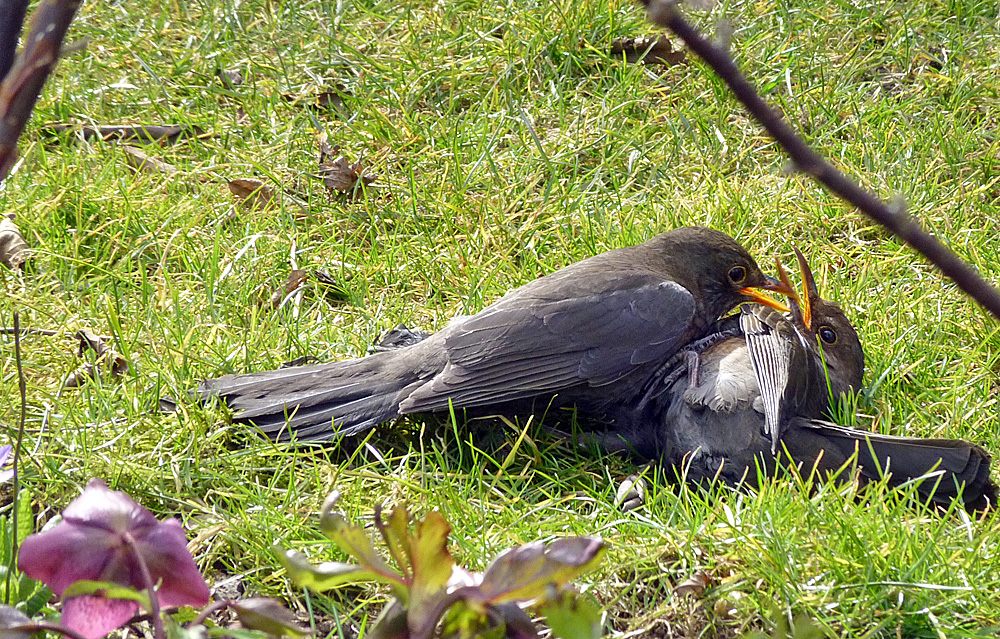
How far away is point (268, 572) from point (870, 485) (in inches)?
68.5

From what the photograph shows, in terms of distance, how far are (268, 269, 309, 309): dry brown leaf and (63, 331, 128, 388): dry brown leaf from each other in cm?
69

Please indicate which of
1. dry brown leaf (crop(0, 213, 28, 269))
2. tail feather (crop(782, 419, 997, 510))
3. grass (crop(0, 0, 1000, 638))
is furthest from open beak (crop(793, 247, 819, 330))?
dry brown leaf (crop(0, 213, 28, 269))

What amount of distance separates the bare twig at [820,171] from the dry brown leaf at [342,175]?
A: 408cm

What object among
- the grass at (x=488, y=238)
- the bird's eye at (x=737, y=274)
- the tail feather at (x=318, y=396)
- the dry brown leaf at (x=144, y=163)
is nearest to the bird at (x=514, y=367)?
the tail feather at (x=318, y=396)

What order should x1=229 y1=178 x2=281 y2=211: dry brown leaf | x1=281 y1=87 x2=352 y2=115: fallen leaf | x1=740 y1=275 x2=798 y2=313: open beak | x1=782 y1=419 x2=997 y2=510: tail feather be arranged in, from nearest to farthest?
x1=782 y1=419 x2=997 y2=510: tail feather
x1=740 y1=275 x2=798 y2=313: open beak
x1=229 y1=178 x2=281 y2=211: dry brown leaf
x1=281 y1=87 x2=352 y2=115: fallen leaf

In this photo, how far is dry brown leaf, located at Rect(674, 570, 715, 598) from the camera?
2.57m

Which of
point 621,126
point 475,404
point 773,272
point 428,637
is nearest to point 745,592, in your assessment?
point 475,404

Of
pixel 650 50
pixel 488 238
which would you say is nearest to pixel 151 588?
pixel 488 238

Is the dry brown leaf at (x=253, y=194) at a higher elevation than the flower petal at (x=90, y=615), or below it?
below

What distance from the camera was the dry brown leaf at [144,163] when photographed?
4.80 metres

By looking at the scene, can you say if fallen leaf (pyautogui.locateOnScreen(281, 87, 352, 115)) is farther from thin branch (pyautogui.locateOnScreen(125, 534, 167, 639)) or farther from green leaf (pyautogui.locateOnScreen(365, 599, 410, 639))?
green leaf (pyautogui.locateOnScreen(365, 599, 410, 639))

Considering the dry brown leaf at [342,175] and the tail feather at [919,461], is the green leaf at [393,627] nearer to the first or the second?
the tail feather at [919,461]

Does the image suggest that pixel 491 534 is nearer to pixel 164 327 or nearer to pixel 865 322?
pixel 164 327

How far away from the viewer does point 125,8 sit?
18.8ft
